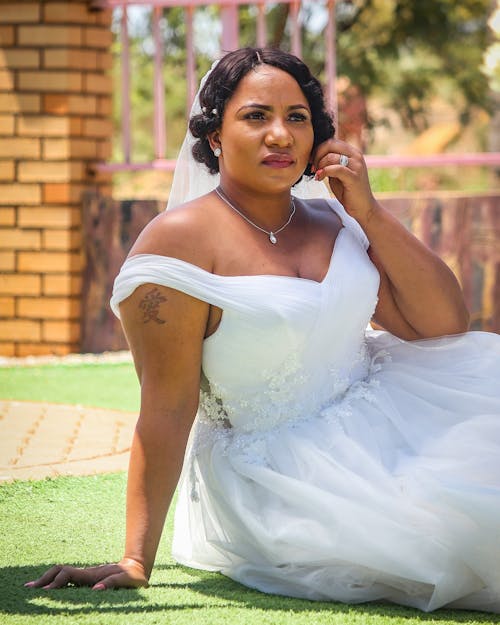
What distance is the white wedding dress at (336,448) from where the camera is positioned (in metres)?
2.88

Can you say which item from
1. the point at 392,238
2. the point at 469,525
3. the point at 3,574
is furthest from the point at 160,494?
the point at 392,238

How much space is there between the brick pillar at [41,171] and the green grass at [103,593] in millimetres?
3613

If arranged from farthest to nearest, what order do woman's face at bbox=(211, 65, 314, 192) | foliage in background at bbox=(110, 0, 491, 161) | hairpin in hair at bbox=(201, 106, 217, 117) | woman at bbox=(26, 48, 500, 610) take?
foliage in background at bbox=(110, 0, 491, 161)
hairpin in hair at bbox=(201, 106, 217, 117)
woman's face at bbox=(211, 65, 314, 192)
woman at bbox=(26, 48, 500, 610)

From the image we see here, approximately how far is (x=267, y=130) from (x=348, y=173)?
0.30 meters

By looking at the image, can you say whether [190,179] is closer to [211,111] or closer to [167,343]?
[211,111]

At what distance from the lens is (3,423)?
5559 millimetres


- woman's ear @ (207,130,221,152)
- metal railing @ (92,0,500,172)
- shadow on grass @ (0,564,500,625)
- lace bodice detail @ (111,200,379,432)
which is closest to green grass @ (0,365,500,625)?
shadow on grass @ (0,564,500,625)

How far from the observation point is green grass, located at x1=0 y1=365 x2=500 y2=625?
279 cm

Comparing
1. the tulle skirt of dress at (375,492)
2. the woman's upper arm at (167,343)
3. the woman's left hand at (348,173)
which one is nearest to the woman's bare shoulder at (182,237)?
the woman's upper arm at (167,343)

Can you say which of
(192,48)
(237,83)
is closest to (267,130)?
(237,83)

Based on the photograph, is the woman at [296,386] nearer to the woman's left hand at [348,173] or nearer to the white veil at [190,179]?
the woman's left hand at [348,173]

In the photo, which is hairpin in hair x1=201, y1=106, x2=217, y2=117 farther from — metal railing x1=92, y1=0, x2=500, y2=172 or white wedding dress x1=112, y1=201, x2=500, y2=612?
metal railing x1=92, y1=0, x2=500, y2=172

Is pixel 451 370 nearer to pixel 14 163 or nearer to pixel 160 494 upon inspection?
pixel 160 494

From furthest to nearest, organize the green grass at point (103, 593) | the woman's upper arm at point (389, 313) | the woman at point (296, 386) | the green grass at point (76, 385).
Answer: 1. the green grass at point (76, 385)
2. the woman's upper arm at point (389, 313)
3. the woman at point (296, 386)
4. the green grass at point (103, 593)
